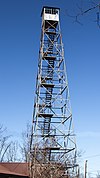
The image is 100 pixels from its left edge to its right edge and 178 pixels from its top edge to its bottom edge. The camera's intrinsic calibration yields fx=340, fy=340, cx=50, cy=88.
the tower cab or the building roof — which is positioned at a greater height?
the tower cab

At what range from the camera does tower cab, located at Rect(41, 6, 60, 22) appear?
31.2 m

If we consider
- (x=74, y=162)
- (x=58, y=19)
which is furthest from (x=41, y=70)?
(x=74, y=162)

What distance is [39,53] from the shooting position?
30.5m

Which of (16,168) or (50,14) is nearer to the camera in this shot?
(50,14)

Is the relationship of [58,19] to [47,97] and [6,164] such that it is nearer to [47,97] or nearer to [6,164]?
[47,97]

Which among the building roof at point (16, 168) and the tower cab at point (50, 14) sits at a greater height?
the tower cab at point (50, 14)

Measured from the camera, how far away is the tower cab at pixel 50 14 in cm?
3125

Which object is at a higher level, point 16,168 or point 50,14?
point 50,14

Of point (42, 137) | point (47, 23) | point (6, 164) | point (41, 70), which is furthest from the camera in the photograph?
point (6, 164)

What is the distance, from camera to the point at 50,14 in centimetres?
3164

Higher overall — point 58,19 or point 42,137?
point 58,19

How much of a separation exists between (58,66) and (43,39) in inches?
118

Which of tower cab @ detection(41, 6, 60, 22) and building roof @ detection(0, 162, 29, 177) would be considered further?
building roof @ detection(0, 162, 29, 177)

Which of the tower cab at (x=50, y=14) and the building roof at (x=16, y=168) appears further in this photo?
the building roof at (x=16, y=168)
